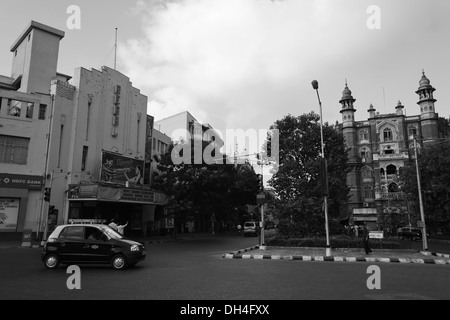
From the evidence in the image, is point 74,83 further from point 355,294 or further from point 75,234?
point 355,294

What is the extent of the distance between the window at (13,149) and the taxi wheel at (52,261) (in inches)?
727

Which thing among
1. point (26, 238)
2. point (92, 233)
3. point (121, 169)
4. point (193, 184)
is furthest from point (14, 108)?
point (92, 233)

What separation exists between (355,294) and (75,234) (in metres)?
10.0

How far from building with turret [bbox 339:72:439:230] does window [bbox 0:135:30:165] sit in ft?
150

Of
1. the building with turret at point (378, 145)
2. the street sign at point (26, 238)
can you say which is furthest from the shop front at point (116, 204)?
the building with turret at point (378, 145)

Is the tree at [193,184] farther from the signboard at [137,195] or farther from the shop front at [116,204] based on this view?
the shop front at [116,204]

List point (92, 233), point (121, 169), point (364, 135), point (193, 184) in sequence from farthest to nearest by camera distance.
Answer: point (364, 135), point (121, 169), point (193, 184), point (92, 233)

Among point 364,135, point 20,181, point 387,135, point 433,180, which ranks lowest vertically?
point 20,181

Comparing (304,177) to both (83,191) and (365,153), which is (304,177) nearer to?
(83,191)

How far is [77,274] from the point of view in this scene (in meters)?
11.5

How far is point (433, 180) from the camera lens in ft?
105

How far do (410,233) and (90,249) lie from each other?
1495 inches
